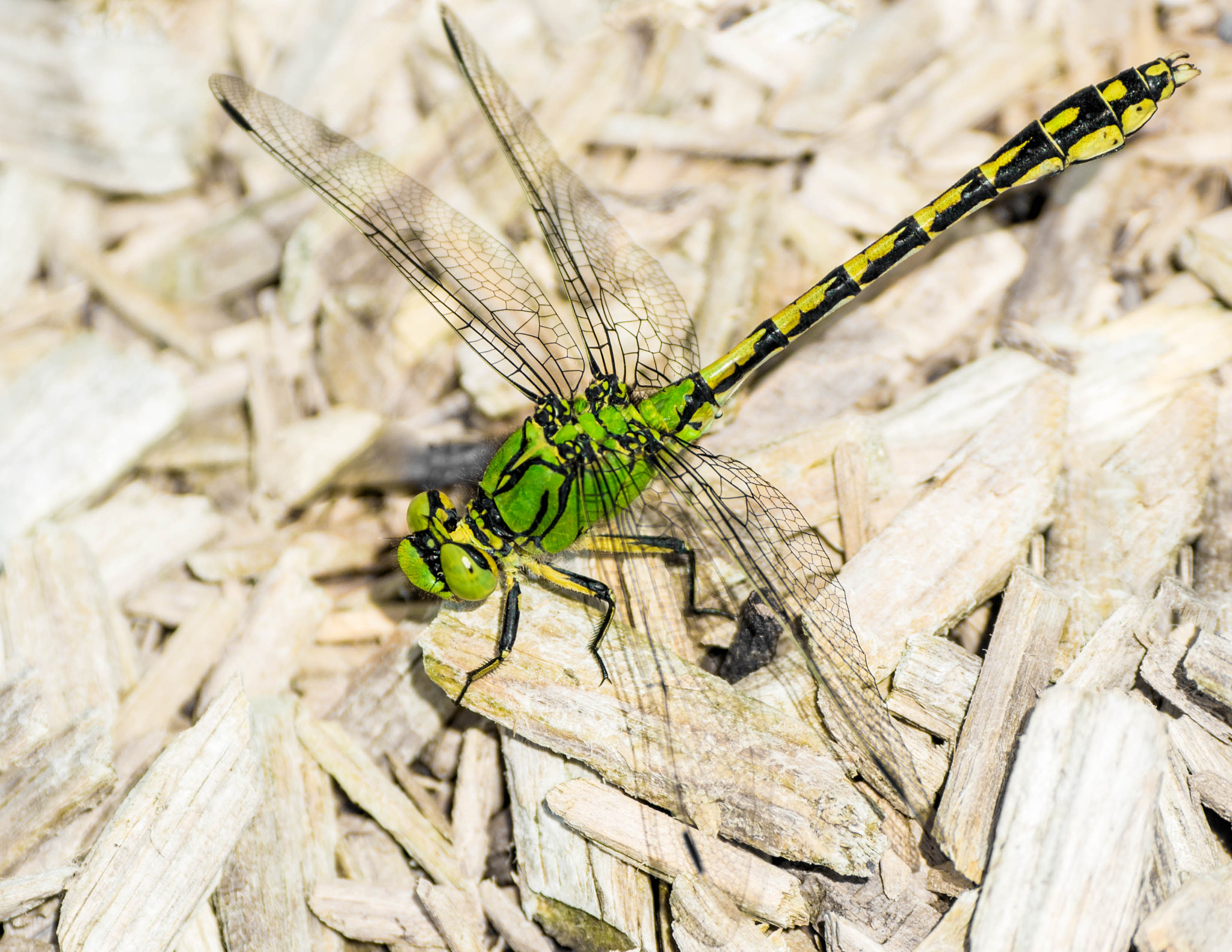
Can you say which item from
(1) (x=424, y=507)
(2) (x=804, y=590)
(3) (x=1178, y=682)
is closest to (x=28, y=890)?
(1) (x=424, y=507)

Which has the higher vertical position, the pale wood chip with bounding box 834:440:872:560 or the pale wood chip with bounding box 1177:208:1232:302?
the pale wood chip with bounding box 1177:208:1232:302

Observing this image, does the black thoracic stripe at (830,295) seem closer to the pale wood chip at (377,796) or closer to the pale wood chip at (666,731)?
the pale wood chip at (666,731)

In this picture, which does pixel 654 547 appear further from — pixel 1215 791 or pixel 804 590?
pixel 1215 791

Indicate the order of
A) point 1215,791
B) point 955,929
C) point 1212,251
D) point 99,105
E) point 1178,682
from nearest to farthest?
point 955,929 → point 1215,791 → point 1178,682 → point 1212,251 → point 99,105

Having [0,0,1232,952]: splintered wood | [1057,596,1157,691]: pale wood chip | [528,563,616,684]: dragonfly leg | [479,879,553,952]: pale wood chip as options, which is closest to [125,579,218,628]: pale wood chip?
[0,0,1232,952]: splintered wood

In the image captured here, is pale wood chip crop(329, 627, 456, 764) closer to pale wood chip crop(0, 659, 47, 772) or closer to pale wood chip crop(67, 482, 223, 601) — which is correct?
pale wood chip crop(0, 659, 47, 772)

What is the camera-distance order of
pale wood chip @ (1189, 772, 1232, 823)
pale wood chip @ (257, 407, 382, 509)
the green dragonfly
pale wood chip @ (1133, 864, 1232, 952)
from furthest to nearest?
Result: pale wood chip @ (257, 407, 382, 509) < the green dragonfly < pale wood chip @ (1189, 772, 1232, 823) < pale wood chip @ (1133, 864, 1232, 952)
